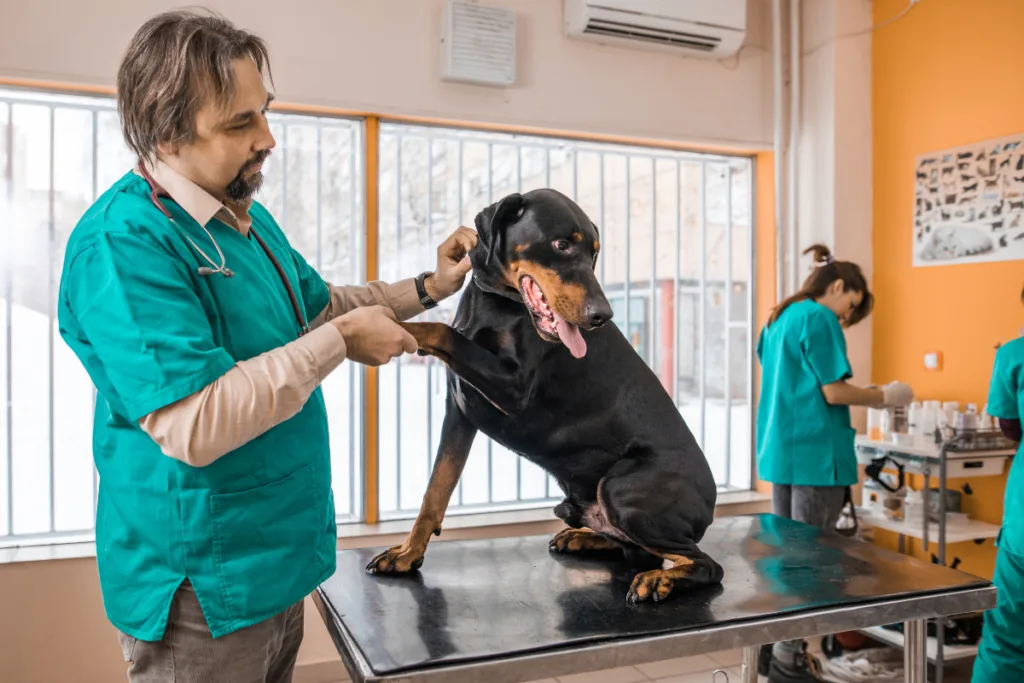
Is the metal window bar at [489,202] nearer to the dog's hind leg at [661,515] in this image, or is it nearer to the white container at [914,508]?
the white container at [914,508]

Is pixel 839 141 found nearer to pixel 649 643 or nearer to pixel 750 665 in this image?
pixel 750 665

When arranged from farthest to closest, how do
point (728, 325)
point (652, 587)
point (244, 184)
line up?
point (728, 325) < point (652, 587) < point (244, 184)

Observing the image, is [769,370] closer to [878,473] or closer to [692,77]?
[878,473]

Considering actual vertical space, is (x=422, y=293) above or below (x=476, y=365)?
above

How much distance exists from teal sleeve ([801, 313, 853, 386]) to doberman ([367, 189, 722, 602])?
1.47m

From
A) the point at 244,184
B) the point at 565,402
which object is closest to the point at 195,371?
the point at 244,184

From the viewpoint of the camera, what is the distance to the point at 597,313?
1395 millimetres

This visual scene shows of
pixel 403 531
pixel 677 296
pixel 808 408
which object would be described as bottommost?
pixel 403 531

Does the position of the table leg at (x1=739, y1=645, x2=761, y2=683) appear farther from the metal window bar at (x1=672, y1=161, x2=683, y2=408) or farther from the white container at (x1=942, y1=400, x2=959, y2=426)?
the metal window bar at (x1=672, y1=161, x2=683, y2=408)

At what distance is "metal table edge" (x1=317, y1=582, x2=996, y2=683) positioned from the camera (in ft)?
4.17

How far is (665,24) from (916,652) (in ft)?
9.03

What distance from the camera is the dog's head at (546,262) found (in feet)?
4.67

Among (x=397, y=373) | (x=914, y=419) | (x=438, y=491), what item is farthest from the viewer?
(x=397, y=373)

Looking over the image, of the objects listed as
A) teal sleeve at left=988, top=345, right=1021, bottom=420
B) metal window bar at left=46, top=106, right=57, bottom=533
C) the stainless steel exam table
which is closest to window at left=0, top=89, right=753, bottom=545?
metal window bar at left=46, top=106, right=57, bottom=533
